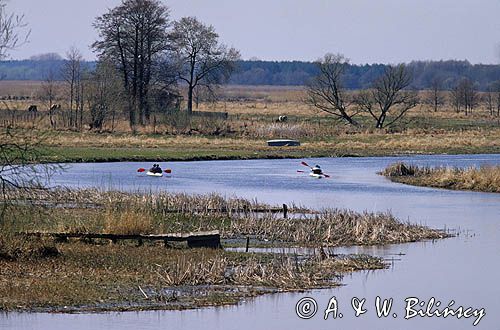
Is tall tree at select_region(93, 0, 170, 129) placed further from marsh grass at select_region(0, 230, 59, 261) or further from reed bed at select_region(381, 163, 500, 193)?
marsh grass at select_region(0, 230, 59, 261)

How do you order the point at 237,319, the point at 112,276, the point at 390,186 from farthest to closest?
the point at 390,186 < the point at 112,276 < the point at 237,319

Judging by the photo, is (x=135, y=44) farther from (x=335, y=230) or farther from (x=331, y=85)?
(x=335, y=230)

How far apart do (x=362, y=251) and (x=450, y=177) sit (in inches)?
783

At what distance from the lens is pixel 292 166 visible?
54688mm

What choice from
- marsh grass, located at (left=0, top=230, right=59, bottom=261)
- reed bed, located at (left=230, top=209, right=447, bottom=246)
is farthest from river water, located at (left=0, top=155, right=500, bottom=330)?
marsh grass, located at (left=0, top=230, right=59, bottom=261)

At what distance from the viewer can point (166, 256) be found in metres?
23.2

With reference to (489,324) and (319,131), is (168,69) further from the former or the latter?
(489,324)

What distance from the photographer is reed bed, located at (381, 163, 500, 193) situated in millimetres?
43656

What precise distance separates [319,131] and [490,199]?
1271 inches

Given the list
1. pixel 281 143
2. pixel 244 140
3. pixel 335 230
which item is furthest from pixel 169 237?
pixel 244 140

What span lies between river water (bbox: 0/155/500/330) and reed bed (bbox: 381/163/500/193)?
104 cm

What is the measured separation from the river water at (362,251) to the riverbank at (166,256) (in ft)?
1.89

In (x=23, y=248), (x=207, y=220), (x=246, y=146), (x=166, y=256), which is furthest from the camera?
(x=246, y=146)

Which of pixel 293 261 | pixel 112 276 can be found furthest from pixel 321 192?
pixel 112 276
